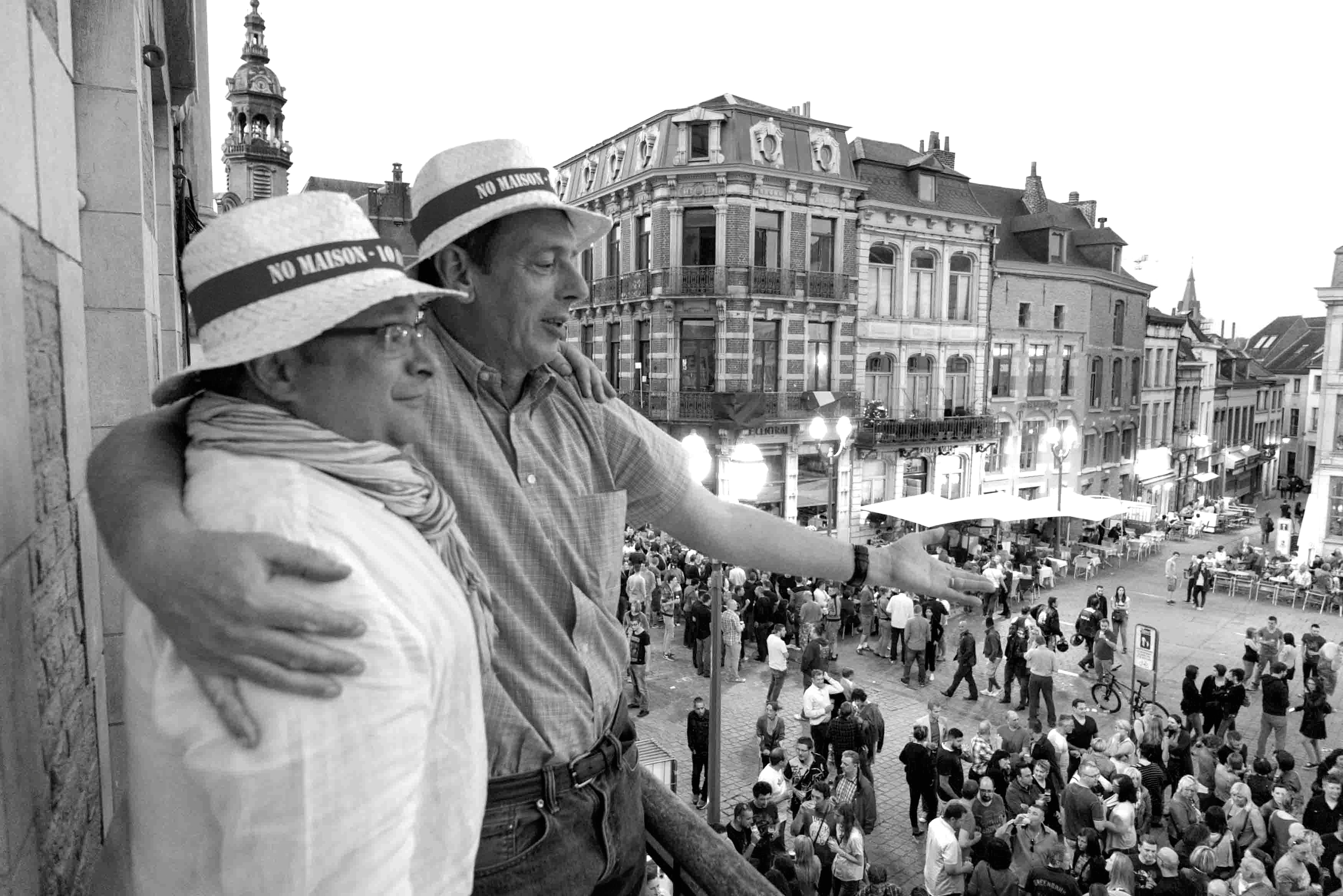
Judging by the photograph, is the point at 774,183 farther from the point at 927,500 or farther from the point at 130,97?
the point at 130,97

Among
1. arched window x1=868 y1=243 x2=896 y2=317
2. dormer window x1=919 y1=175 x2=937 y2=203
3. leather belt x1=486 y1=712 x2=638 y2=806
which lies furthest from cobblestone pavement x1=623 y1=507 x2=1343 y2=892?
dormer window x1=919 y1=175 x2=937 y2=203

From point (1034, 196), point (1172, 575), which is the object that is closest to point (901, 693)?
point (1172, 575)

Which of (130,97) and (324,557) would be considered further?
(130,97)

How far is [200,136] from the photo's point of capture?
8.95 meters

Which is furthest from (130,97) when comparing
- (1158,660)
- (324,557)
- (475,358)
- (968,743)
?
(1158,660)

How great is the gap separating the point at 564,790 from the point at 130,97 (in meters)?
2.63

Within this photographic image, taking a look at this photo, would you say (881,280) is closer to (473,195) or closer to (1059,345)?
(1059,345)

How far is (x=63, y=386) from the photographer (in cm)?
187

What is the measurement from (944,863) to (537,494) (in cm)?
692

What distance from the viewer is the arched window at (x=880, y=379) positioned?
2763 centimetres

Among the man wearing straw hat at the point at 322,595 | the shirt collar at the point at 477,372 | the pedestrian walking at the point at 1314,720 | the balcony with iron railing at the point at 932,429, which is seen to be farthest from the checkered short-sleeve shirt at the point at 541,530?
the balcony with iron railing at the point at 932,429

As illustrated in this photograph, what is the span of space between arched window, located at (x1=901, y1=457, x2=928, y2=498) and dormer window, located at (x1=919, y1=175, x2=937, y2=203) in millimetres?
8355

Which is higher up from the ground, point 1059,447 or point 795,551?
point 795,551

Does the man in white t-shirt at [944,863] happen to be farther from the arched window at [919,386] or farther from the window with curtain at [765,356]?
the arched window at [919,386]
